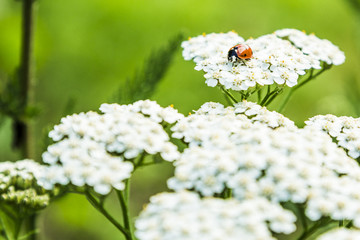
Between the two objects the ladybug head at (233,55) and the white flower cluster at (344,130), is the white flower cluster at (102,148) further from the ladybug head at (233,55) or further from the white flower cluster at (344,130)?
the white flower cluster at (344,130)

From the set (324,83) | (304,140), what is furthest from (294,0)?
(304,140)

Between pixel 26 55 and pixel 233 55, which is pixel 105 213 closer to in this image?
pixel 233 55

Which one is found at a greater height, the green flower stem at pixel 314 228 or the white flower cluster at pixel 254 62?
the white flower cluster at pixel 254 62

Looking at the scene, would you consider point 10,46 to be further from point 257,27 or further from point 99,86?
point 257,27

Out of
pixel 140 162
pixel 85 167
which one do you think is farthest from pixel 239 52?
pixel 85 167

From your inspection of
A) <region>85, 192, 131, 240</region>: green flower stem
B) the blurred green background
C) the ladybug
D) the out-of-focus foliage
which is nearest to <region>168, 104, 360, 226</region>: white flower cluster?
<region>85, 192, 131, 240</region>: green flower stem

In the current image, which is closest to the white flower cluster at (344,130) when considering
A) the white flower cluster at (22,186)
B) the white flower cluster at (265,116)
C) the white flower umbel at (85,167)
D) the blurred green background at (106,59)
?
the white flower cluster at (265,116)

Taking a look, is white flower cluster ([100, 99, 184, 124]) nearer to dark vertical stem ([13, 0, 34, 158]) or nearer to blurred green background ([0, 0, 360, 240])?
dark vertical stem ([13, 0, 34, 158])
